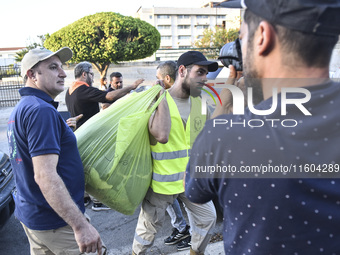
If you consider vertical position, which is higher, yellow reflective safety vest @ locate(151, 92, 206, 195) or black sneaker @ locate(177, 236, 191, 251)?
yellow reflective safety vest @ locate(151, 92, 206, 195)

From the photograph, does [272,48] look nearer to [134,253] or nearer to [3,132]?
[134,253]

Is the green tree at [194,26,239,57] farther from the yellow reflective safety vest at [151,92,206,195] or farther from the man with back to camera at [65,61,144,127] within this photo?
the yellow reflective safety vest at [151,92,206,195]

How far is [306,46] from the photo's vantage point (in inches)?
34.0

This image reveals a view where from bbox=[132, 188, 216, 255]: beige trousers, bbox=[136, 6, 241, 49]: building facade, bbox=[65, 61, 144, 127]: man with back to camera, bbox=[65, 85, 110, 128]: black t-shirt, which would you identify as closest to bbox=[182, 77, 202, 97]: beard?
bbox=[132, 188, 216, 255]: beige trousers

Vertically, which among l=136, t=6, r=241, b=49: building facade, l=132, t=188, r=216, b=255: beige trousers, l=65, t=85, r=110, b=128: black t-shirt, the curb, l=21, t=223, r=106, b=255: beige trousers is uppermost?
l=136, t=6, r=241, b=49: building facade

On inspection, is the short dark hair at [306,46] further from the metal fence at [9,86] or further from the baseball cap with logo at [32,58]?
the metal fence at [9,86]

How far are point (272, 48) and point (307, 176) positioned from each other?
380 mm

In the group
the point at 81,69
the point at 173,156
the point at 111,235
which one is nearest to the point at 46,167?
the point at 173,156

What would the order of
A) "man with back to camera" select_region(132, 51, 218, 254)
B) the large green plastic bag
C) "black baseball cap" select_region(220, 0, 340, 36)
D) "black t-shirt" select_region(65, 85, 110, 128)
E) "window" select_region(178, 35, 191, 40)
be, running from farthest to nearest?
"window" select_region(178, 35, 191, 40), "black t-shirt" select_region(65, 85, 110, 128), "man with back to camera" select_region(132, 51, 218, 254), the large green plastic bag, "black baseball cap" select_region(220, 0, 340, 36)

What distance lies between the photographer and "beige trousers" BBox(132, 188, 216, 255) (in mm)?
2863

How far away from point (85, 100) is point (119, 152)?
8.37 ft

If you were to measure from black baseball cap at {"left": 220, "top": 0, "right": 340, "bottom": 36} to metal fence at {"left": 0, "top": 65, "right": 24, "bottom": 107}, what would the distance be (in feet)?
52.3

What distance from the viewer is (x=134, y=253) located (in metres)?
2.92

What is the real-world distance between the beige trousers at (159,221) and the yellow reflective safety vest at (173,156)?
0.11 meters
